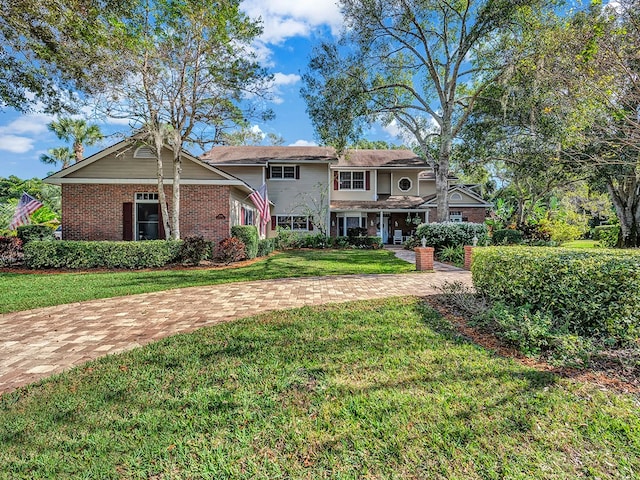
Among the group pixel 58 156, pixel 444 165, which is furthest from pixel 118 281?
pixel 58 156

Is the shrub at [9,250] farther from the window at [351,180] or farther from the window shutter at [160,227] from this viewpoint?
the window at [351,180]

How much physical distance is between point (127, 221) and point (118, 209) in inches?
25.7

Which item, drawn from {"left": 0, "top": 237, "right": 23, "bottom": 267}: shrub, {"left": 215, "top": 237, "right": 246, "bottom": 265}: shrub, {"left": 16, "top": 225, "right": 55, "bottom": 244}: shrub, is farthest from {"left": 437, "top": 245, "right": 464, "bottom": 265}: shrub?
{"left": 0, "top": 237, "right": 23, "bottom": 267}: shrub

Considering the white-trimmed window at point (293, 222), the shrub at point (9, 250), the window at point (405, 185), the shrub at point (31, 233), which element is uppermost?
the window at point (405, 185)

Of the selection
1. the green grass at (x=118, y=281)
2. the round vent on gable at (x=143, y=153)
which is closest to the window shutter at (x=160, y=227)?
the round vent on gable at (x=143, y=153)

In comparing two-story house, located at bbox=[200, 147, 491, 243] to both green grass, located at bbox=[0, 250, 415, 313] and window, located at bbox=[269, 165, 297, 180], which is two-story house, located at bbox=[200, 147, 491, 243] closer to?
window, located at bbox=[269, 165, 297, 180]

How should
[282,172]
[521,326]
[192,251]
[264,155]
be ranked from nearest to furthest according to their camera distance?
1. [521,326]
2. [192,251]
3. [282,172]
4. [264,155]

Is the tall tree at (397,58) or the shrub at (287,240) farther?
the shrub at (287,240)

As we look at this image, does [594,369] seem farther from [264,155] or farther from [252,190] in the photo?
[264,155]

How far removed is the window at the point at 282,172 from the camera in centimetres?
2225

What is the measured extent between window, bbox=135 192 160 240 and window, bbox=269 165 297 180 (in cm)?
895

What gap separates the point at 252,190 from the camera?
15.6 metres

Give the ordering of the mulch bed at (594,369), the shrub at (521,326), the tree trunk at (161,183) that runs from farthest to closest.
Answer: the tree trunk at (161,183)
the shrub at (521,326)
the mulch bed at (594,369)

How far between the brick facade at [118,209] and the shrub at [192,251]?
1.96 metres
